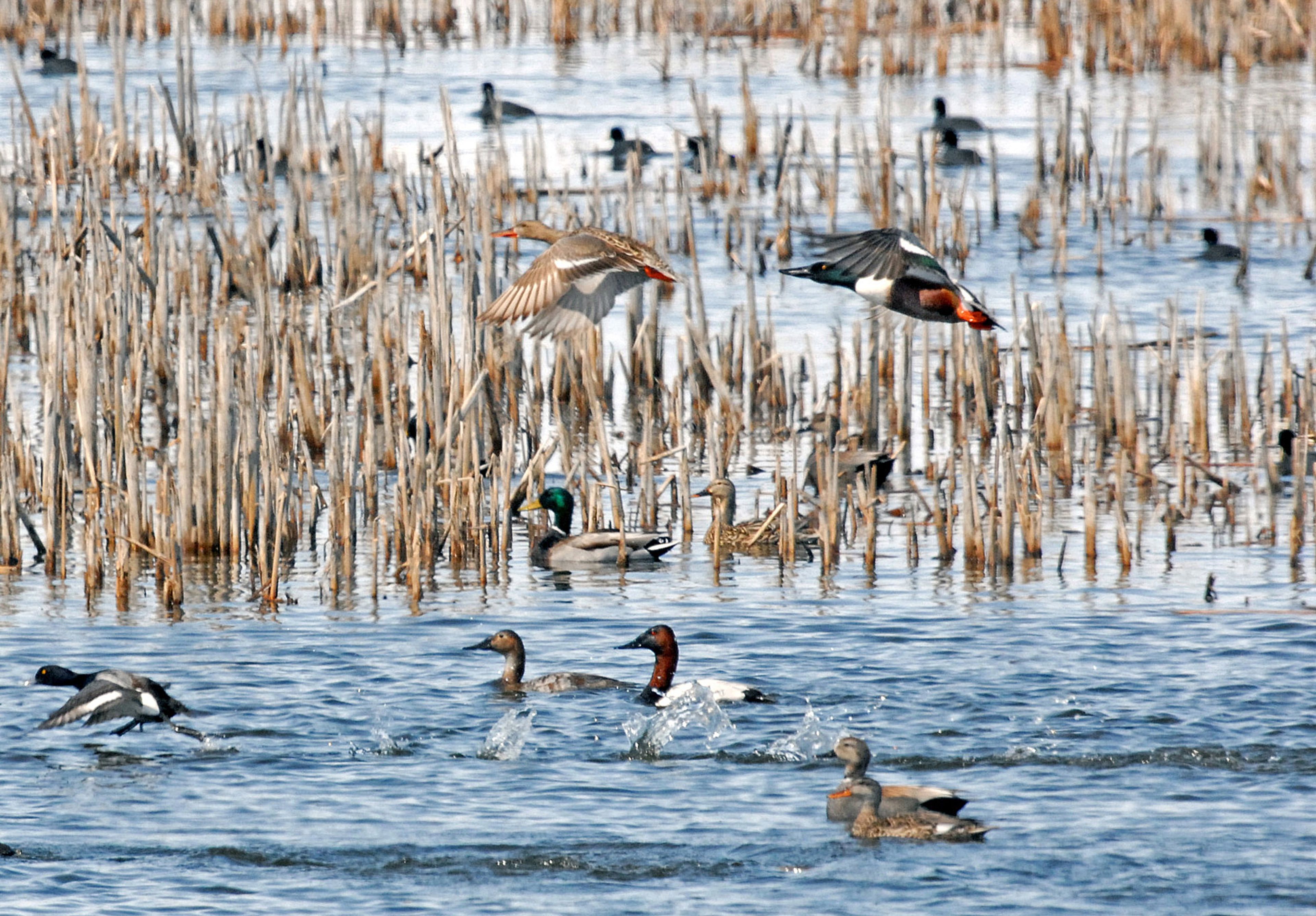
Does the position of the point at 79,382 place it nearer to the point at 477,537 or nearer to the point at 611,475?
the point at 477,537

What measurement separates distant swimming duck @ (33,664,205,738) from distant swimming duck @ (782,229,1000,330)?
3316mm

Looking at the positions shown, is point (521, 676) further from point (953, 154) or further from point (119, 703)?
point (953, 154)

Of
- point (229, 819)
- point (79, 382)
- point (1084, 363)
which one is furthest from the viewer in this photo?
point (1084, 363)

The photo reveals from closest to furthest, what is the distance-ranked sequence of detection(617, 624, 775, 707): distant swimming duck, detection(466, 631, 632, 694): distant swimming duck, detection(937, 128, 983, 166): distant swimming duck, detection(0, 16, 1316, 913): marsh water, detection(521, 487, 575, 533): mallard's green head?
detection(0, 16, 1316, 913): marsh water
detection(617, 624, 775, 707): distant swimming duck
detection(466, 631, 632, 694): distant swimming duck
detection(521, 487, 575, 533): mallard's green head
detection(937, 128, 983, 166): distant swimming duck

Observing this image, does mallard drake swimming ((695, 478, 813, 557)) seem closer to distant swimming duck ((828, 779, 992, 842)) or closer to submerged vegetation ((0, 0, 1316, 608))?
submerged vegetation ((0, 0, 1316, 608))

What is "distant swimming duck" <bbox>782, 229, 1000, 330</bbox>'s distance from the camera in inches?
360

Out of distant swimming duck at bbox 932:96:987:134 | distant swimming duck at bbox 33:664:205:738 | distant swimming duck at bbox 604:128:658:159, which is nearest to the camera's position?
distant swimming duck at bbox 33:664:205:738

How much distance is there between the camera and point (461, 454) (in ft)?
34.6

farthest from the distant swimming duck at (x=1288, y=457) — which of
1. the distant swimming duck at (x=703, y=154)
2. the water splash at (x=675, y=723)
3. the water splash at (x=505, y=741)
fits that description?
the distant swimming duck at (x=703, y=154)

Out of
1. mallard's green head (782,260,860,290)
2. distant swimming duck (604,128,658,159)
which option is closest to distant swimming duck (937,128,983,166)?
distant swimming duck (604,128,658,159)

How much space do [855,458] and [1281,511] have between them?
244 centimetres

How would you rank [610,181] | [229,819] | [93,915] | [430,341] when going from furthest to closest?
[610,181] → [430,341] → [229,819] → [93,915]

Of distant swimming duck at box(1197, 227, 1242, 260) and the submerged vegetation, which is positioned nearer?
the submerged vegetation

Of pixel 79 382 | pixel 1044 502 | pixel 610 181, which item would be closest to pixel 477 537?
pixel 79 382
